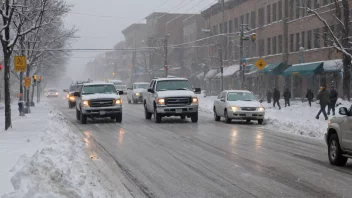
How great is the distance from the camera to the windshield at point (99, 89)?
26.3m

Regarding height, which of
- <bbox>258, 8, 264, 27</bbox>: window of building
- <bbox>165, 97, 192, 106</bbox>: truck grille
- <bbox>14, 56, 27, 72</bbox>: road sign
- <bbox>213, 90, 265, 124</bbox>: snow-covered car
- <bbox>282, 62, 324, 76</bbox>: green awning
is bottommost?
<bbox>213, 90, 265, 124</bbox>: snow-covered car

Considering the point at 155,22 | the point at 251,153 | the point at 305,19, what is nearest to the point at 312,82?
the point at 305,19

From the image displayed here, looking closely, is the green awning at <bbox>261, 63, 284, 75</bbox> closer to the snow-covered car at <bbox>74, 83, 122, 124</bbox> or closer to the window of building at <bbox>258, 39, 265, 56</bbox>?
the window of building at <bbox>258, 39, 265, 56</bbox>

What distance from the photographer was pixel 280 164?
40.0ft

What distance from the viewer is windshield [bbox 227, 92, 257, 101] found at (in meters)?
26.4

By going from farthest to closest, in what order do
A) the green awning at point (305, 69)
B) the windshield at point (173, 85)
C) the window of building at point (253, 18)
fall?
the window of building at point (253, 18)
the green awning at point (305, 69)
the windshield at point (173, 85)

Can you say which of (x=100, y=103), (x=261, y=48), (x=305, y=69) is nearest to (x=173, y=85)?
(x=100, y=103)

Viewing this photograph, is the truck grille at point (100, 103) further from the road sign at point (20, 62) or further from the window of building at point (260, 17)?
the window of building at point (260, 17)

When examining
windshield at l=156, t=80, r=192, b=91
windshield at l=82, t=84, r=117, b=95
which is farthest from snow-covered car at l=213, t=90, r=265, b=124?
windshield at l=82, t=84, r=117, b=95

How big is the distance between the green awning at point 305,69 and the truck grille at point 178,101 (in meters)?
23.3

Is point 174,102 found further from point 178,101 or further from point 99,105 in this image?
point 99,105

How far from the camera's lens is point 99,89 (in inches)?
1046

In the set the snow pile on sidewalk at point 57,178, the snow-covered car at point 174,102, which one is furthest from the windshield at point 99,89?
the snow pile on sidewalk at point 57,178

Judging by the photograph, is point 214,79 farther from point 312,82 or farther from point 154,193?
point 154,193
